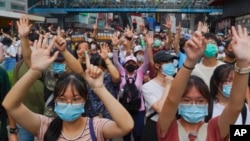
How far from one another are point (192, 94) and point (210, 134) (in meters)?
0.30

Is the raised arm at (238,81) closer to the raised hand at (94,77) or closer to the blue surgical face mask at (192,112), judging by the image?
the blue surgical face mask at (192,112)

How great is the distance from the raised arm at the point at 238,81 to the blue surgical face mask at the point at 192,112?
0.52 ft

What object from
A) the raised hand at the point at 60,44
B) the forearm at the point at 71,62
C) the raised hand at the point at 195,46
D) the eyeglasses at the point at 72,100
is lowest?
the eyeglasses at the point at 72,100

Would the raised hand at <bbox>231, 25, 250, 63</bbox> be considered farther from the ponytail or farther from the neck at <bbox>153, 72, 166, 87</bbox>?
the neck at <bbox>153, 72, 166, 87</bbox>

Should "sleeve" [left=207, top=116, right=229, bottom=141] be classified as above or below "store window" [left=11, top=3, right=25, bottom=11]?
below

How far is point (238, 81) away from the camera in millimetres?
2789

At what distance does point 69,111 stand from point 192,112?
0.80 metres

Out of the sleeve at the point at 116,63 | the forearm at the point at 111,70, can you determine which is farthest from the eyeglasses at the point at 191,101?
the sleeve at the point at 116,63

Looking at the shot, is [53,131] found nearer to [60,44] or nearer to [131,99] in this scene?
[60,44]

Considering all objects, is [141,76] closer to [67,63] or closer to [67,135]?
[67,63]

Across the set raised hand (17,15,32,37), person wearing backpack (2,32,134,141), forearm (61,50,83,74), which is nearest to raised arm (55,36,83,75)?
forearm (61,50,83,74)

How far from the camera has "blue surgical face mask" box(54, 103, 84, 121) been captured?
300 cm

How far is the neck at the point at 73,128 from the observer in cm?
303

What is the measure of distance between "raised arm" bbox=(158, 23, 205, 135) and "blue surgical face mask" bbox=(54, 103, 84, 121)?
55 centimetres
